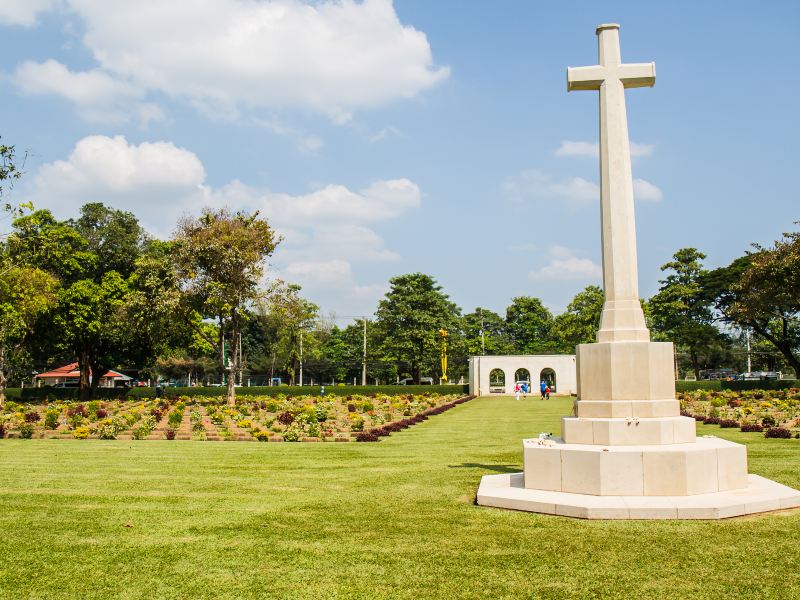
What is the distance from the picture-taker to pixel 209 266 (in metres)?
31.1

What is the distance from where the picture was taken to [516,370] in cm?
5056

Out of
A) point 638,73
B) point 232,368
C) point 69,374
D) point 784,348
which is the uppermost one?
point 638,73

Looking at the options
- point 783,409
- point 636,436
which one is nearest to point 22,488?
point 636,436

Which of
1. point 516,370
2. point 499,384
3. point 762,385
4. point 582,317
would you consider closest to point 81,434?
point 762,385

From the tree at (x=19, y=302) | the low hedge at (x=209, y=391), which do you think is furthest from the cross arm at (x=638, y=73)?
the low hedge at (x=209, y=391)

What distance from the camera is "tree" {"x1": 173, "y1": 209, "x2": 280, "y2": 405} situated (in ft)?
101

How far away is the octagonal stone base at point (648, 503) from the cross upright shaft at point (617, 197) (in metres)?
2.01

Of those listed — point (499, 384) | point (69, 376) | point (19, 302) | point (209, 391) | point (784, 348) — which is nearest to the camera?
point (19, 302)

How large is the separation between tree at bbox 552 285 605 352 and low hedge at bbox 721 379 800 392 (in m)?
Answer: 17.7

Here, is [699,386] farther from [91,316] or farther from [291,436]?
[91,316]

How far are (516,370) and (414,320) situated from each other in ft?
36.5

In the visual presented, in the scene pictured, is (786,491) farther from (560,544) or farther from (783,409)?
(783,409)

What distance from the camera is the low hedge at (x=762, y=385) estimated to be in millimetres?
38506

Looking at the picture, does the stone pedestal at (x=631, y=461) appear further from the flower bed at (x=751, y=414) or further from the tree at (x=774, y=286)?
the tree at (x=774, y=286)
